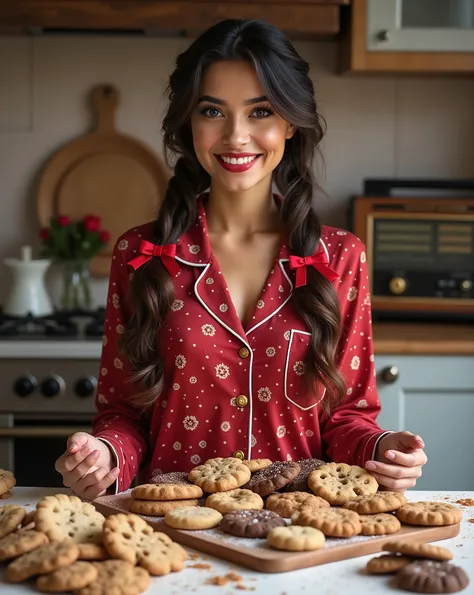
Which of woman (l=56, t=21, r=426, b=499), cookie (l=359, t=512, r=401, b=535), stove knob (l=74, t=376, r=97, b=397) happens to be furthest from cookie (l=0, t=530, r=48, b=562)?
stove knob (l=74, t=376, r=97, b=397)

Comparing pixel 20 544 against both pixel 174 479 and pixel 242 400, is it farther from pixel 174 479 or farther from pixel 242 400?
pixel 242 400

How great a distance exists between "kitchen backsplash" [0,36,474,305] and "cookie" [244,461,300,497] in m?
1.87

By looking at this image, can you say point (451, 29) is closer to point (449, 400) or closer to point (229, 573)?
point (449, 400)

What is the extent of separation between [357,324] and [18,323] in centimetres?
127

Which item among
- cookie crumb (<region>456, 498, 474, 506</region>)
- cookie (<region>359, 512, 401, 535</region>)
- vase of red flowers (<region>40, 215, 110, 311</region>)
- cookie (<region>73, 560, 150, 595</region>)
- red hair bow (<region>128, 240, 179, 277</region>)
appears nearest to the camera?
cookie (<region>73, 560, 150, 595</region>)

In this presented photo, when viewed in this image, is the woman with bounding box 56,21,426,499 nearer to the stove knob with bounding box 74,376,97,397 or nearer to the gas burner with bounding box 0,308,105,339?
the stove knob with bounding box 74,376,97,397

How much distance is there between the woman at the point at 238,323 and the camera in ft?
5.80

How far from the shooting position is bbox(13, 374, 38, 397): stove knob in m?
2.60

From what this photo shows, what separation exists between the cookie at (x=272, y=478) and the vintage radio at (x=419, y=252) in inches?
60.9

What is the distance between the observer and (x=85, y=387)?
260 centimetres

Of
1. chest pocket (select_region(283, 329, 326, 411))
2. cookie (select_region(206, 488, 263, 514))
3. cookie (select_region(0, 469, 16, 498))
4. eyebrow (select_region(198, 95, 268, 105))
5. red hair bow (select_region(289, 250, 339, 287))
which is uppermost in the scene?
eyebrow (select_region(198, 95, 268, 105))

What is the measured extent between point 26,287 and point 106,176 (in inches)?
19.6

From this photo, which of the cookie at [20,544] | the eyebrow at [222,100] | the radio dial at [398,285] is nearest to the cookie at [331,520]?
the cookie at [20,544]

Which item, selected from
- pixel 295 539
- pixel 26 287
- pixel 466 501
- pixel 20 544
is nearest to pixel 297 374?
pixel 466 501
